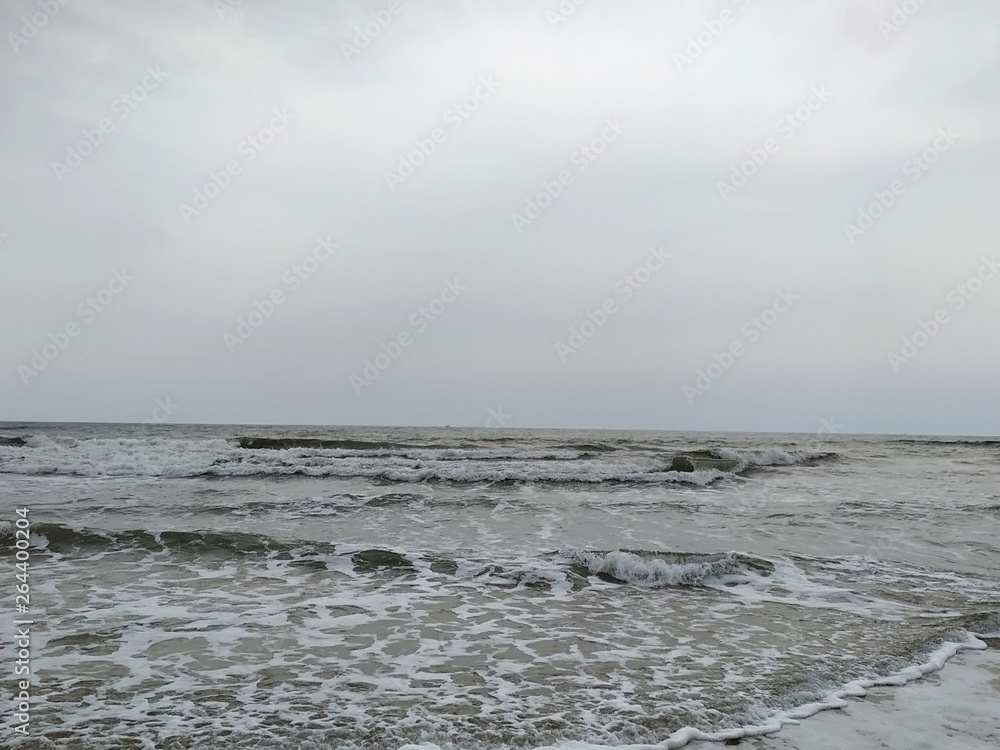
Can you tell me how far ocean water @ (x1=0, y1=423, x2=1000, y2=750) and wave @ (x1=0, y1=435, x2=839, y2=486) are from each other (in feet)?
18.0

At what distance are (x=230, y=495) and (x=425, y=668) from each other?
557 inches

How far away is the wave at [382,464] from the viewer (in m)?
23.4

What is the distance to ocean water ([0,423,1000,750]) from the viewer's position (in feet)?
15.8

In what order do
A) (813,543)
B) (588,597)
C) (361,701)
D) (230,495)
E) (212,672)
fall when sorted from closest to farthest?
1. (361,701)
2. (212,672)
3. (588,597)
4. (813,543)
5. (230,495)

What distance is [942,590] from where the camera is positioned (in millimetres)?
8875

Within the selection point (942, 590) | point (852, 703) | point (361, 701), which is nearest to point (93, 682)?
point (361, 701)

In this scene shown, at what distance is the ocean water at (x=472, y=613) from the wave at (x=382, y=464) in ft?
18.0

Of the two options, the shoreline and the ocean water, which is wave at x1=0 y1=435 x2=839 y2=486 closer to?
the ocean water

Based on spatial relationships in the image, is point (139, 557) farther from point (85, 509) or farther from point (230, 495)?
point (230, 495)

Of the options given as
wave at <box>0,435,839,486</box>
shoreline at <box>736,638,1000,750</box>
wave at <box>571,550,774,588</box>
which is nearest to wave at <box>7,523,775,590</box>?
wave at <box>571,550,774,588</box>

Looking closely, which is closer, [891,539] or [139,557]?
[139,557]

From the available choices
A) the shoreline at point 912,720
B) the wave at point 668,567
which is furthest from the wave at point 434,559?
the shoreline at point 912,720

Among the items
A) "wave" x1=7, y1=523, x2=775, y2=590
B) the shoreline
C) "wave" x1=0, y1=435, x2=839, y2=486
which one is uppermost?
the shoreline

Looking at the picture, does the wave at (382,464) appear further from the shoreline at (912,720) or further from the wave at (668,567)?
the shoreline at (912,720)
